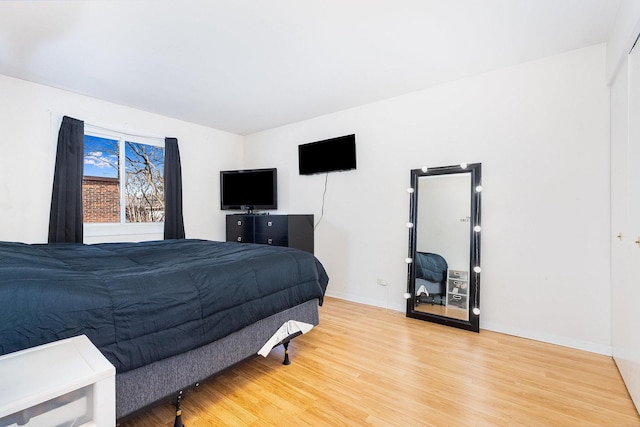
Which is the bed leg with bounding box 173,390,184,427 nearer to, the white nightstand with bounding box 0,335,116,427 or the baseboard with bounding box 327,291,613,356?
the white nightstand with bounding box 0,335,116,427

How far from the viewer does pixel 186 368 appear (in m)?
1.49

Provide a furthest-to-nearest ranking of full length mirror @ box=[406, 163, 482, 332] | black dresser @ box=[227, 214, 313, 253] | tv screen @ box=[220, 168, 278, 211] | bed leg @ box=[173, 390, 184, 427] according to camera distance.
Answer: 1. tv screen @ box=[220, 168, 278, 211]
2. black dresser @ box=[227, 214, 313, 253]
3. full length mirror @ box=[406, 163, 482, 332]
4. bed leg @ box=[173, 390, 184, 427]

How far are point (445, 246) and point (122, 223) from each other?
12.5 feet

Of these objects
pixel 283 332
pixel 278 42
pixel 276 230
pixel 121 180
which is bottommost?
pixel 283 332

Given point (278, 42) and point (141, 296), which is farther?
point (278, 42)

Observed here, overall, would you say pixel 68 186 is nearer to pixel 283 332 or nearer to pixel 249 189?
pixel 249 189

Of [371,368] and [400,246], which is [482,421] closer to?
[371,368]

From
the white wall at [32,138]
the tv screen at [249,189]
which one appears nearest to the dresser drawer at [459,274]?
the tv screen at [249,189]

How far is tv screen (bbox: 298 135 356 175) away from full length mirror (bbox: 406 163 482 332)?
0.87m

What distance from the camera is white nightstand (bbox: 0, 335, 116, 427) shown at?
0.75m

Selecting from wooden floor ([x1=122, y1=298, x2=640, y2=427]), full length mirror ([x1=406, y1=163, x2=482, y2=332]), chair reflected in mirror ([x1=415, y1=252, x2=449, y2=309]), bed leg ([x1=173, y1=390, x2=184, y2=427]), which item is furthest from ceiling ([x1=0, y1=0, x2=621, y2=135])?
wooden floor ([x1=122, y1=298, x2=640, y2=427])

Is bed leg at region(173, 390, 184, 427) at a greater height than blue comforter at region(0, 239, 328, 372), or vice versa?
blue comforter at region(0, 239, 328, 372)

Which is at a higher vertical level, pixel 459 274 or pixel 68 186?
pixel 68 186

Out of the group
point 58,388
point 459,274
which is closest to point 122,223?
point 58,388
